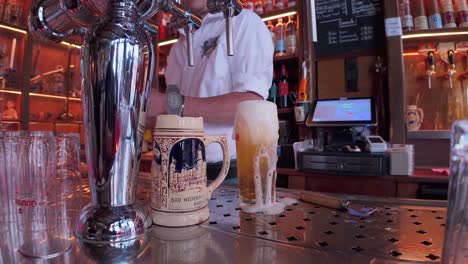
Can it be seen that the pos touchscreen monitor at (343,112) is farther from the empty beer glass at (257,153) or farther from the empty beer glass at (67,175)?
the empty beer glass at (67,175)

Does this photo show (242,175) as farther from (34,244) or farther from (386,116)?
(386,116)

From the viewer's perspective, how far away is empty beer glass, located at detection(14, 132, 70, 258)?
1.15 ft

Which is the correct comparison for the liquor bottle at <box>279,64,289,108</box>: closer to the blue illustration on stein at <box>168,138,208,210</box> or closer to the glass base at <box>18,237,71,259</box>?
the blue illustration on stein at <box>168,138,208,210</box>

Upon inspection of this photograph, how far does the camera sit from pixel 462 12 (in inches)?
73.5

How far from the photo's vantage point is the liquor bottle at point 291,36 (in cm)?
218

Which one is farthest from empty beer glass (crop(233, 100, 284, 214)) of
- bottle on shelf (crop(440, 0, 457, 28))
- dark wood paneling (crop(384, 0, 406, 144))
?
bottle on shelf (crop(440, 0, 457, 28))

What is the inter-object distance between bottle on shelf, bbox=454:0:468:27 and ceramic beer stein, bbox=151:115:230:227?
215 cm

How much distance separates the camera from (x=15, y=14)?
2.51 metres

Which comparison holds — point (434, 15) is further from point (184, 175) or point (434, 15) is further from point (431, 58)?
point (184, 175)

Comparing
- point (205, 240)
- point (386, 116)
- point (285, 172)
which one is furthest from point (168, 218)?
point (386, 116)

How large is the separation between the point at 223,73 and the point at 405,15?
4.93 feet

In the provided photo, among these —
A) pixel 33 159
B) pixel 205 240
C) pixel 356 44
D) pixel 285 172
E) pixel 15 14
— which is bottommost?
pixel 285 172

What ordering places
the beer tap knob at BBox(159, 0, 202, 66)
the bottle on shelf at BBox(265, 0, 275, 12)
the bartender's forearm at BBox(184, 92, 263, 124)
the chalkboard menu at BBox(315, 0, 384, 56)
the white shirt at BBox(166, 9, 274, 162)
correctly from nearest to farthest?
the beer tap knob at BBox(159, 0, 202, 66), the bartender's forearm at BBox(184, 92, 263, 124), the white shirt at BBox(166, 9, 274, 162), the chalkboard menu at BBox(315, 0, 384, 56), the bottle on shelf at BBox(265, 0, 275, 12)

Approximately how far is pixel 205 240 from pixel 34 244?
0.67ft
